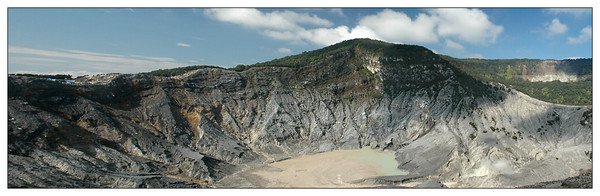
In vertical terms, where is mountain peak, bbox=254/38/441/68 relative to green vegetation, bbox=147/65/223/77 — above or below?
above

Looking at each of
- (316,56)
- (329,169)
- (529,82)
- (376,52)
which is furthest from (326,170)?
(529,82)

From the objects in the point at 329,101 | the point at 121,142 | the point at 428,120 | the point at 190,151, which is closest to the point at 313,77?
the point at 329,101

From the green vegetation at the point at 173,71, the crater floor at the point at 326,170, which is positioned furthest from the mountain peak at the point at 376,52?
the crater floor at the point at 326,170

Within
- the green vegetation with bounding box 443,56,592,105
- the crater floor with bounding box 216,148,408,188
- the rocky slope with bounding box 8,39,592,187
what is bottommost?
the crater floor with bounding box 216,148,408,188

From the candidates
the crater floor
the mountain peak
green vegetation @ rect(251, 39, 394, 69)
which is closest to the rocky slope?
the mountain peak

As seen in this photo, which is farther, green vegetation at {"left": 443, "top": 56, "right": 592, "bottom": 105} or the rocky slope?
green vegetation at {"left": 443, "top": 56, "right": 592, "bottom": 105}

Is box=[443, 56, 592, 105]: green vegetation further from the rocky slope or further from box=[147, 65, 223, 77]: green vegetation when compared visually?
box=[147, 65, 223, 77]: green vegetation

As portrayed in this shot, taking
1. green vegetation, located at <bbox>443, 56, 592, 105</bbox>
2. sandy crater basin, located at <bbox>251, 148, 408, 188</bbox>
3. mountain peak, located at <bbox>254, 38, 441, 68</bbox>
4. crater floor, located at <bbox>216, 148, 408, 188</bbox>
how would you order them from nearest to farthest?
crater floor, located at <bbox>216, 148, 408, 188</bbox> → sandy crater basin, located at <bbox>251, 148, 408, 188</bbox> → green vegetation, located at <bbox>443, 56, 592, 105</bbox> → mountain peak, located at <bbox>254, 38, 441, 68</bbox>

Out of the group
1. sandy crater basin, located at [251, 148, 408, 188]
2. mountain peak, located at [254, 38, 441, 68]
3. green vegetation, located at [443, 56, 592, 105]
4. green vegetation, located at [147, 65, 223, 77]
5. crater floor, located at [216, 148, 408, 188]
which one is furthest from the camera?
mountain peak, located at [254, 38, 441, 68]
